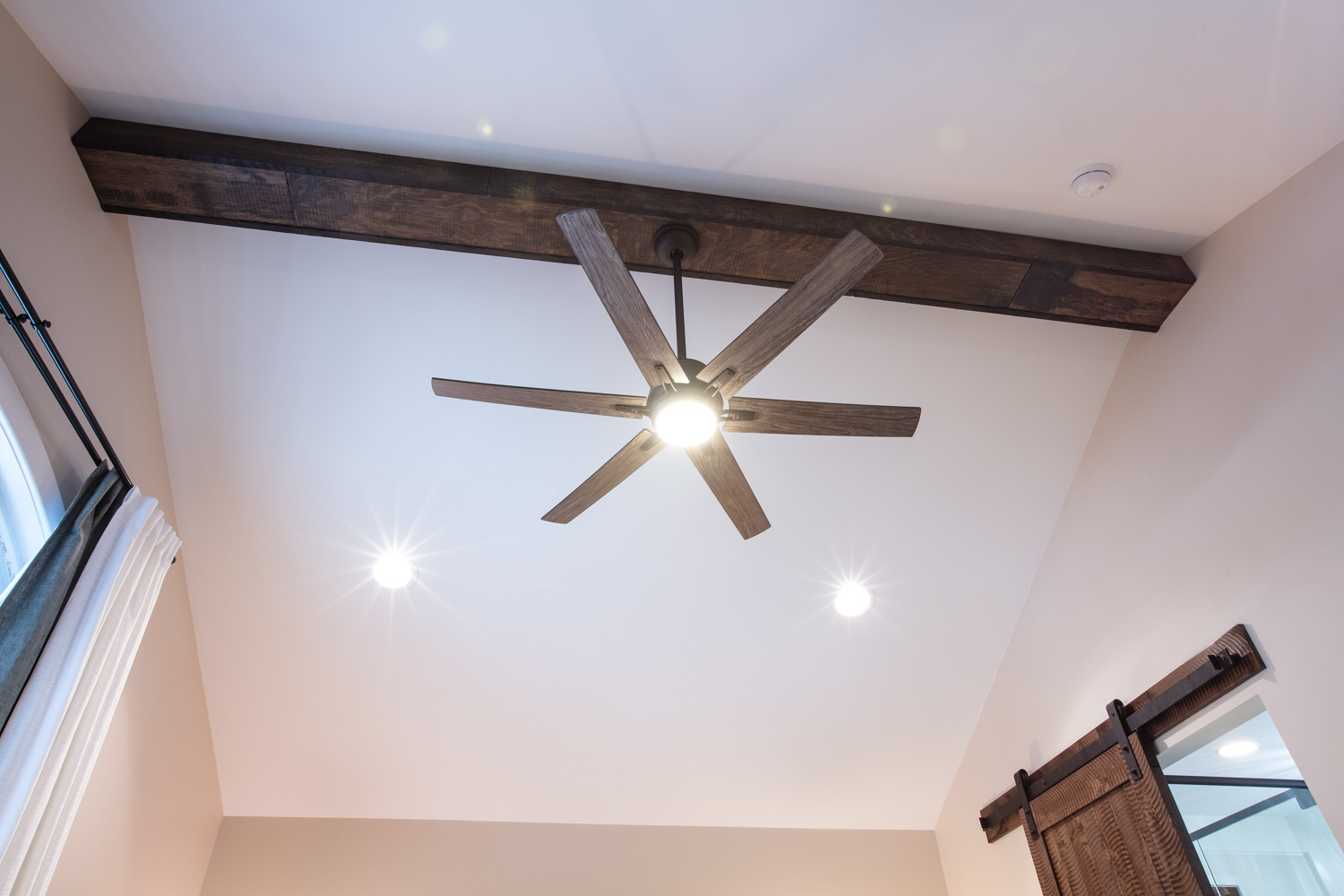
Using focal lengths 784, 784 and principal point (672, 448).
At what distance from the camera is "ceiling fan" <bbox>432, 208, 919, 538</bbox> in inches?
59.2

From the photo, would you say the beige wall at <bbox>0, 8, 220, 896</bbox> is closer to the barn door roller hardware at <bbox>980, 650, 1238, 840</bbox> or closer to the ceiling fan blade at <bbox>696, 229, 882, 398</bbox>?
the ceiling fan blade at <bbox>696, 229, 882, 398</bbox>

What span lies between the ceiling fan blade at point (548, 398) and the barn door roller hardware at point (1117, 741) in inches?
69.2

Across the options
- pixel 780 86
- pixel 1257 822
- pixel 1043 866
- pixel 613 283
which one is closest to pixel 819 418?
pixel 613 283

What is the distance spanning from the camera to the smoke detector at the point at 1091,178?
6.86 feet

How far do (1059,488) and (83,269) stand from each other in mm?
3176

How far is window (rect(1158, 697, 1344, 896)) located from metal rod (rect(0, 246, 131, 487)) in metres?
3.52

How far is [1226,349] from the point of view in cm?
225

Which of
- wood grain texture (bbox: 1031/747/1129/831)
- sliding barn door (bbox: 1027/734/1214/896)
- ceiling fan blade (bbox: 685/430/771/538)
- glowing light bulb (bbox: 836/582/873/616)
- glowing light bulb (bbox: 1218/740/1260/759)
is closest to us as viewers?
ceiling fan blade (bbox: 685/430/771/538)

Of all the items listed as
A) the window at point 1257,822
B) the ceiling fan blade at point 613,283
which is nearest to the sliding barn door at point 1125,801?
the window at point 1257,822

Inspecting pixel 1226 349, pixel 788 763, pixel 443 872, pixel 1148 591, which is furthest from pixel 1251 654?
pixel 443 872

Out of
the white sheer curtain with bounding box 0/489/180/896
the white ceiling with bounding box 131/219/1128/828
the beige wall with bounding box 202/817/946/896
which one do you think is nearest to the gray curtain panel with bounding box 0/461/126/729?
the white sheer curtain with bounding box 0/489/180/896

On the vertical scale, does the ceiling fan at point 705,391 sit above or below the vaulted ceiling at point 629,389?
below

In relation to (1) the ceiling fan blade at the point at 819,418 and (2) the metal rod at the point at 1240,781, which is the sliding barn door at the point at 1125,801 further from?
(1) the ceiling fan blade at the point at 819,418

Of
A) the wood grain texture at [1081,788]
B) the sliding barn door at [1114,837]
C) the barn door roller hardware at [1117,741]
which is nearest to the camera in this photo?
the barn door roller hardware at [1117,741]
